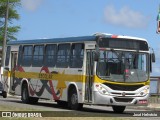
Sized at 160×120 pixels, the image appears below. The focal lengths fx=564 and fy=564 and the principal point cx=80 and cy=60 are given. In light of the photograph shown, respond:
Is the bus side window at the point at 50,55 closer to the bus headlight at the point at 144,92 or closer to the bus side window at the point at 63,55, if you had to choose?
the bus side window at the point at 63,55

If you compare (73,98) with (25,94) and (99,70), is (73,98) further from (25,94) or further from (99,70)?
(25,94)

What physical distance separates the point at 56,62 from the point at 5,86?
619cm

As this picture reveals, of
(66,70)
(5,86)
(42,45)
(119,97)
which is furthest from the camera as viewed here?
(5,86)

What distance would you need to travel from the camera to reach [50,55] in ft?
87.0

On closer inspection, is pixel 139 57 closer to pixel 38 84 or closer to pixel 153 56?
pixel 153 56

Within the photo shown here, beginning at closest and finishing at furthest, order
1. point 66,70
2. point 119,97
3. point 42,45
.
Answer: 1. point 119,97
2. point 66,70
3. point 42,45

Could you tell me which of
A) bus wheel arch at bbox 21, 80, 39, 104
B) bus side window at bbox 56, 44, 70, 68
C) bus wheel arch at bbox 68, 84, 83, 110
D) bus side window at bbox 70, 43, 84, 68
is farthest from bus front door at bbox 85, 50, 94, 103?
bus wheel arch at bbox 21, 80, 39, 104

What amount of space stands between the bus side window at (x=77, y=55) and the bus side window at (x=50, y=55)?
1.71 meters

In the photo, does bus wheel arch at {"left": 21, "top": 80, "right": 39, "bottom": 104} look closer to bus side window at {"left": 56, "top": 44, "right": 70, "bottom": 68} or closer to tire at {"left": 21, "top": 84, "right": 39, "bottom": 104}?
tire at {"left": 21, "top": 84, "right": 39, "bottom": 104}

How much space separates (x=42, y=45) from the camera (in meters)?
27.4

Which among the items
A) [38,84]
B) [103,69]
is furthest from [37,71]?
[103,69]

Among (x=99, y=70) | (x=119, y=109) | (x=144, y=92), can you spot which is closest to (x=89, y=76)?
(x=99, y=70)

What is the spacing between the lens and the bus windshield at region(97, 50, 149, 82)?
22.8 m

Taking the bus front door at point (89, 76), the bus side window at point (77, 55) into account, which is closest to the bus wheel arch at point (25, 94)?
the bus side window at point (77, 55)
